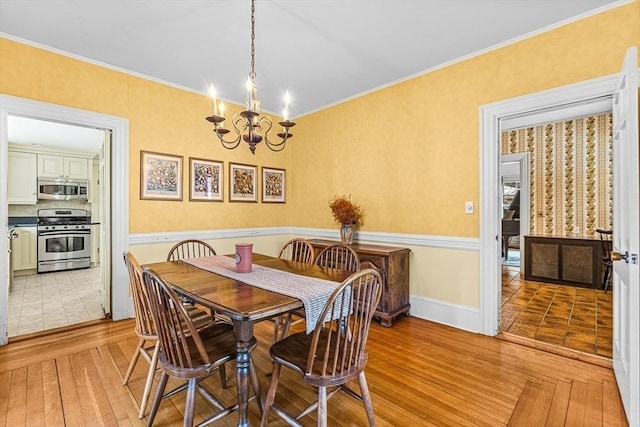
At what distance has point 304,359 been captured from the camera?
1529 mm

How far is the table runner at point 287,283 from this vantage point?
5.03ft

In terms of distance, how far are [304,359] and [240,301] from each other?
429mm

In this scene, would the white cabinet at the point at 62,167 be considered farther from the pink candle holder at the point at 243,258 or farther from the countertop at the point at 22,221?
the pink candle holder at the point at 243,258

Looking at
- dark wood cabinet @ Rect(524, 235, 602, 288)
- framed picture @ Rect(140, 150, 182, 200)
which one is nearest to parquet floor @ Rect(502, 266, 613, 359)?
dark wood cabinet @ Rect(524, 235, 602, 288)

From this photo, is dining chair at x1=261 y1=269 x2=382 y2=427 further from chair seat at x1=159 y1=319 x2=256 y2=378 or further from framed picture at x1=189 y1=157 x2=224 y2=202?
framed picture at x1=189 y1=157 x2=224 y2=202

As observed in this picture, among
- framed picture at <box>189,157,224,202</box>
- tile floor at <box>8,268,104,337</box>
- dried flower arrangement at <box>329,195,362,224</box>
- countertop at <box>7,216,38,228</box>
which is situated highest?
framed picture at <box>189,157,224,202</box>

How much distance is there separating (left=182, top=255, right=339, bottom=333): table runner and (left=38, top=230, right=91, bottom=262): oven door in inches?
192

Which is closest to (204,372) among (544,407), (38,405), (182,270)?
(182,270)

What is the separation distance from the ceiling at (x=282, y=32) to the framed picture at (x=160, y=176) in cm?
88

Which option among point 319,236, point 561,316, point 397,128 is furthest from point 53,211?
point 561,316

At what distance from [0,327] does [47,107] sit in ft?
6.44

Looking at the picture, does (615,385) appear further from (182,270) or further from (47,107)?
(47,107)

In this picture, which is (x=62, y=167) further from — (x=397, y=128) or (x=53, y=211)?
(x=397, y=128)

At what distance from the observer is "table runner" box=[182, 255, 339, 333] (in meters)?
1.53
